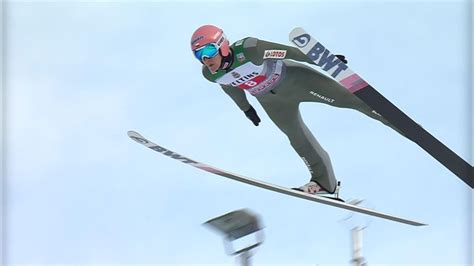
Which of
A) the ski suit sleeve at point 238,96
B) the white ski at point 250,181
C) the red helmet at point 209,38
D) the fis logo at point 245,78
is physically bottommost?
the white ski at point 250,181

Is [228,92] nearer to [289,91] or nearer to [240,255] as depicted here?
[289,91]

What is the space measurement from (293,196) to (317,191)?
10.0 inches

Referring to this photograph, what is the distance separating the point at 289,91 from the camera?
340 inches

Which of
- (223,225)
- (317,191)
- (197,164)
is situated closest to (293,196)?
(317,191)

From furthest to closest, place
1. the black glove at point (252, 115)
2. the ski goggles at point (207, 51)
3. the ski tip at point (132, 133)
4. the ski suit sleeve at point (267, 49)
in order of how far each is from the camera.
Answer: the ski tip at point (132, 133), the black glove at point (252, 115), the ski goggles at point (207, 51), the ski suit sleeve at point (267, 49)

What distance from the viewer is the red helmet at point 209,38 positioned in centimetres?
820

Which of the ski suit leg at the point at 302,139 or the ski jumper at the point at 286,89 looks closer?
the ski jumper at the point at 286,89

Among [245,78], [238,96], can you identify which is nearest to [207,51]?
[245,78]

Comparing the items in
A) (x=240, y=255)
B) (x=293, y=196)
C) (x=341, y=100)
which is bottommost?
(x=240, y=255)

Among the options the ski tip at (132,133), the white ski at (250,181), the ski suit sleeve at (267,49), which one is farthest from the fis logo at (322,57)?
the ski tip at (132,133)

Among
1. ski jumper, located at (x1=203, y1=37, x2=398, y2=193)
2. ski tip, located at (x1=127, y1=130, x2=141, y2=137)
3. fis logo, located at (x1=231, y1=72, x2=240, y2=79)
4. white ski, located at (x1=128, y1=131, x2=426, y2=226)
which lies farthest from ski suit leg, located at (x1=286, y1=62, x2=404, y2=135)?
ski tip, located at (x1=127, y1=130, x2=141, y2=137)

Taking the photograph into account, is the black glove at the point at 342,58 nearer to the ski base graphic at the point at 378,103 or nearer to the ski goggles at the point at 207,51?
→ the ski base graphic at the point at 378,103

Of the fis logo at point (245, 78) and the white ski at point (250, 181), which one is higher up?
the fis logo at point (245, 78)

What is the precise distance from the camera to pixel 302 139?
8.94 m
